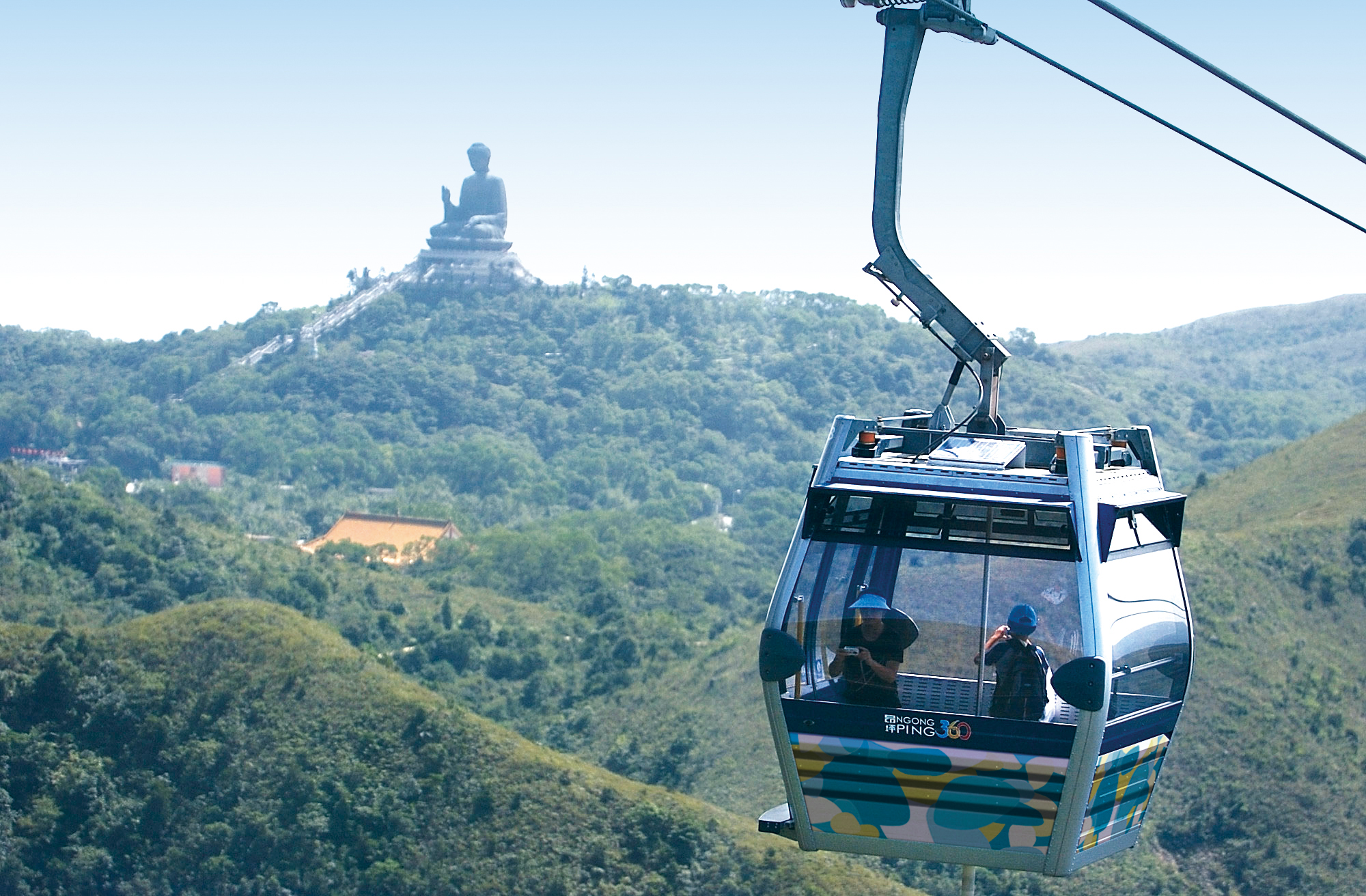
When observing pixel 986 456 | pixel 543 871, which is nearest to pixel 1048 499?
pixel 986 456

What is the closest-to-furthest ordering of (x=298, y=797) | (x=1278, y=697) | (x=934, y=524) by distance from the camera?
(x=934, y=524), (x=298, y=797), (x=1278, y=697)

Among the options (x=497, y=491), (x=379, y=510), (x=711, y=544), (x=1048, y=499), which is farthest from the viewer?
(x=497, y=491)

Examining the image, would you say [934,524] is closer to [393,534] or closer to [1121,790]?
[1121,790]

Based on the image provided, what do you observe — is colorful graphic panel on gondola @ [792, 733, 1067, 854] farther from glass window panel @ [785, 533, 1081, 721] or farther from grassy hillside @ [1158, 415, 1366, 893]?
grassy hillside @ [1158, 415, 1366, 893]

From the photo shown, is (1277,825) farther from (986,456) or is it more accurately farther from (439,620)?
(986,456)

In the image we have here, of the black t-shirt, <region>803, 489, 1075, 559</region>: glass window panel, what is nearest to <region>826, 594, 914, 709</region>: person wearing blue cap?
the black t-shirt

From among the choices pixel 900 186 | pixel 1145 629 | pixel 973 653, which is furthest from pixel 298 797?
pixel 1145 629

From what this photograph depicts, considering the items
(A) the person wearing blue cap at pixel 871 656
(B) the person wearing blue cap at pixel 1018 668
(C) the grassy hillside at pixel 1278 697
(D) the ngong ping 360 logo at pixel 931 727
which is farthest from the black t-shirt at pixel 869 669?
(C) the grassy hillside at pixel 1278 697
